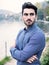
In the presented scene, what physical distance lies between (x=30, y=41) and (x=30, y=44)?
0.03 meters

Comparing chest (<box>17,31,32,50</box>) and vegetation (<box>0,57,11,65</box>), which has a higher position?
chest (<box>17,31,32,50</box>)

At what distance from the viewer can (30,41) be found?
225cm

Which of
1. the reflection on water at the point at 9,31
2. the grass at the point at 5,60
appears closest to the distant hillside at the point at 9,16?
the reflection on water at the point at 9,31

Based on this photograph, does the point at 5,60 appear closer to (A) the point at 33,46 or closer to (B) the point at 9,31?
(B) the point at 9,31

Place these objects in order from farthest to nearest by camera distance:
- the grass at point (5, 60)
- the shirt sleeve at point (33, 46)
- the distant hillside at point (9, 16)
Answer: the grass at point (5, 60) → the distant hillside at point (9, 16) → the shirt sleeve at point (33, 46)

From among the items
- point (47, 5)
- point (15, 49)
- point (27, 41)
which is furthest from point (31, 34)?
point (47, 5)

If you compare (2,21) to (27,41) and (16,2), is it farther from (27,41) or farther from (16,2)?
(27,41)

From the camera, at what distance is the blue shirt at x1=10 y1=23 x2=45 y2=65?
2.24 meters

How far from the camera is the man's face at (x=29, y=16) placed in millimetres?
2283

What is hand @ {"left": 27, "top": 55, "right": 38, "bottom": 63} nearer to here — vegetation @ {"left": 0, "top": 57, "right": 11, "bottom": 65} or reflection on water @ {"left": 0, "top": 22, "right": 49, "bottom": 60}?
reflection on water @ {"left": 0, "top": 22, "right": 49, "bottom": 60}

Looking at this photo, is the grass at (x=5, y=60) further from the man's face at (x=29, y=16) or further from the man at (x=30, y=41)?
the man's face at (x=29, y=16)

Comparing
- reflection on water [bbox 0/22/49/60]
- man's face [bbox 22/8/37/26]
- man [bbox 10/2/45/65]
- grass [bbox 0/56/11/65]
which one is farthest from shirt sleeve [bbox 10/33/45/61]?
grass [bbox 0/56/11/65]

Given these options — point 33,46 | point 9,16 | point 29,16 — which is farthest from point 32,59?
point 9,16

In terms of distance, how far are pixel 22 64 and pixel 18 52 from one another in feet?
0.37
